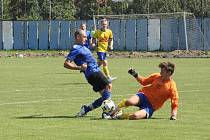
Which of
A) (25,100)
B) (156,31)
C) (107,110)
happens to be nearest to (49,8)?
(156,31)

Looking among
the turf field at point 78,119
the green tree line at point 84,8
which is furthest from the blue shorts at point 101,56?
the green tree line at point 84,8

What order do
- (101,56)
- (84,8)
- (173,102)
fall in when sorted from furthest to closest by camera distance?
(84,8), (101,56), (173,102)

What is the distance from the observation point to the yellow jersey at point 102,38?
99.2 ft

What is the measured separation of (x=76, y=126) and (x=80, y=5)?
258ft

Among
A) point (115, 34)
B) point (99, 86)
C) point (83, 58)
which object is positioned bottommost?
point (115, 34)

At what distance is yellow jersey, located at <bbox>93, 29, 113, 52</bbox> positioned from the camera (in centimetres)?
3023

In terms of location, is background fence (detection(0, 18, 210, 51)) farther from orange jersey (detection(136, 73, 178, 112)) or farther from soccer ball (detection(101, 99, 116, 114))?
soccer ball (detection(101, 99, 116, 114))

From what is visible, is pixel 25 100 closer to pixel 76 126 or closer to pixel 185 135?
pixel 76 126

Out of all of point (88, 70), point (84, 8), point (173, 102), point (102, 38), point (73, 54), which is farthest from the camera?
point (84, 8)

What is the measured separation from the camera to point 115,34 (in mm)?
67750

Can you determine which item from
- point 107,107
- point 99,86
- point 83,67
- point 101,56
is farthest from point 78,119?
point 101,56

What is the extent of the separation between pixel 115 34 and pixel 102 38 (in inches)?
1470

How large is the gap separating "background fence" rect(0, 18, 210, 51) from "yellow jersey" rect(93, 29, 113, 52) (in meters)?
30.5

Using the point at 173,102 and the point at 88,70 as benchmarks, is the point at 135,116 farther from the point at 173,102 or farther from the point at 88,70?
the point at 88,70
